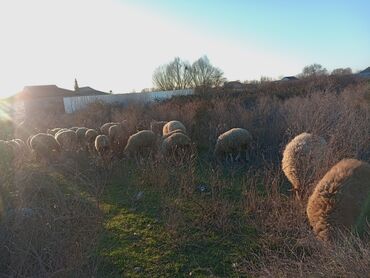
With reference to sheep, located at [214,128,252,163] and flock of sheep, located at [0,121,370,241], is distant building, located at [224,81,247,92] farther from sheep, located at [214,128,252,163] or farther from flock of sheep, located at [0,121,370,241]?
sheep, located at [214,128,252,163]

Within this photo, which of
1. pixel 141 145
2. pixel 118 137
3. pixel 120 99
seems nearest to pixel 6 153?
Answer: pixel 118 137

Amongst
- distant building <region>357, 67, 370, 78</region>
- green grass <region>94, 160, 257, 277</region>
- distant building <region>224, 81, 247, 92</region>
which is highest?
distant building <region>357, 67, 370, 78</region>

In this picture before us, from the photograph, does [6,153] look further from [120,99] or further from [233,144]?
[120,99]

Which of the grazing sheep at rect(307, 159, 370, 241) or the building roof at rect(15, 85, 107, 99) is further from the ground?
the building roof at rect(15, 85, 107, 99)

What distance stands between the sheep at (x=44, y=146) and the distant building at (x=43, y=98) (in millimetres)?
23290

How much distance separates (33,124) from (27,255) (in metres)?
26.1

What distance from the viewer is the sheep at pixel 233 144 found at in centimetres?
1250

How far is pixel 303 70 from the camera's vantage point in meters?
70.7

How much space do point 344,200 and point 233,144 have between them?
287 inches

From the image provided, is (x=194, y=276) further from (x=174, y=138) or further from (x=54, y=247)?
(x=174, y=138)

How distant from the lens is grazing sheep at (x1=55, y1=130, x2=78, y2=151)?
15864 mm

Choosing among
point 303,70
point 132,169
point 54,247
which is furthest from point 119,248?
point 303,70

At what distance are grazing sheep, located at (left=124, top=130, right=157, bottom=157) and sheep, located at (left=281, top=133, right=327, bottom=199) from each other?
23.0 feet

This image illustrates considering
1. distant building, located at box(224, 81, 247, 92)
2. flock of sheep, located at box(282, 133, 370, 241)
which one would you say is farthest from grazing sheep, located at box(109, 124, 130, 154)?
distant building, located at box(224, 81, 247, 92)
